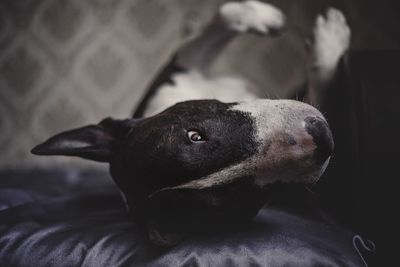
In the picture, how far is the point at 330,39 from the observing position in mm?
1231

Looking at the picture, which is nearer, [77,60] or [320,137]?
[320,137]

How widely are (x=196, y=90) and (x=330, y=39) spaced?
1.74ft

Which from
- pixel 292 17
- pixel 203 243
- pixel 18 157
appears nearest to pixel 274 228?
pixel 203 243

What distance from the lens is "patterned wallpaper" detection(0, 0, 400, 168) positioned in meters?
2.57

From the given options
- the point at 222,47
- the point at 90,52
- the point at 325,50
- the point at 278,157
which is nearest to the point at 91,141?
the point at 278,157

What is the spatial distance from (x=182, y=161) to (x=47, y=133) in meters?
2.04

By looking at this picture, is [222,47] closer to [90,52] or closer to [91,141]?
[91,141]

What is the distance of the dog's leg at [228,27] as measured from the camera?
1.47 metres

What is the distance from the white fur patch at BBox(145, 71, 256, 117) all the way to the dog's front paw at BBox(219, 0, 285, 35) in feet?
0.73

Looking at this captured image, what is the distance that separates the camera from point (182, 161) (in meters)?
0.81

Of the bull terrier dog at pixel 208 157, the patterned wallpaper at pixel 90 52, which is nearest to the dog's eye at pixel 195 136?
the bull terrier dog at pixel 208 157

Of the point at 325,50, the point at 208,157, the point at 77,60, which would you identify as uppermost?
the point at 208,157

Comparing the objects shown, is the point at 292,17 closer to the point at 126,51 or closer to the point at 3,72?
the point at 126,51

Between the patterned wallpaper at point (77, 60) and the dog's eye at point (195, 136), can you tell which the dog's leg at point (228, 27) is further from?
the patterned wallpaper at point (77, 60)
